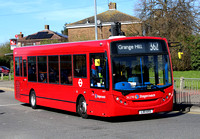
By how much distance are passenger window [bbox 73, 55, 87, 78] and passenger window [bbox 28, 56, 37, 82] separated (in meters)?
3.93

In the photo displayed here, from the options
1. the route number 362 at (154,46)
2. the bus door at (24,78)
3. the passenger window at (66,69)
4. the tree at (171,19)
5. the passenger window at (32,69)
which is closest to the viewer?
the route number 362 at (154,46)

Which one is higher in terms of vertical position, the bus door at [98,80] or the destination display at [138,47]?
the destination display at [138,47]

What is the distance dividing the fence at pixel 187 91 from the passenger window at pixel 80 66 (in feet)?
14.9

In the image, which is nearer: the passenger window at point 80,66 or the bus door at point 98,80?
the bus door at point 98,80

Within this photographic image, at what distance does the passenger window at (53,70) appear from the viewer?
1527cm

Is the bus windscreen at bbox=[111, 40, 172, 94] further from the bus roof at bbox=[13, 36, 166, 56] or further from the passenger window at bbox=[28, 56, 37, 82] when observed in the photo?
the passenger window at bbox=[28, 56, 37, 82]

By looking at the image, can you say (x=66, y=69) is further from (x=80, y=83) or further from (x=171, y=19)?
(x=171, y=19)

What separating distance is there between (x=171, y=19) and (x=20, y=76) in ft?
91.5

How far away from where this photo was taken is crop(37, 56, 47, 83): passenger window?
1627 centimetres

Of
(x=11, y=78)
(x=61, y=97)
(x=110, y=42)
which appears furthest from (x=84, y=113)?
(x=11, y=78)

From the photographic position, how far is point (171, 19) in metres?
43.3

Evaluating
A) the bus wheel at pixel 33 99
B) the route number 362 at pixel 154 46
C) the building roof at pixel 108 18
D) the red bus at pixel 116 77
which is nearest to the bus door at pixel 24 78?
the bus wheel at pixel 33 99

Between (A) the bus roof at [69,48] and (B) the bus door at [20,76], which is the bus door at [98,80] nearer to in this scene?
(A) the bus roof at [69,48]

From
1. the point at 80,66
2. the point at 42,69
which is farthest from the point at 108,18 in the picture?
the point at 80,66
